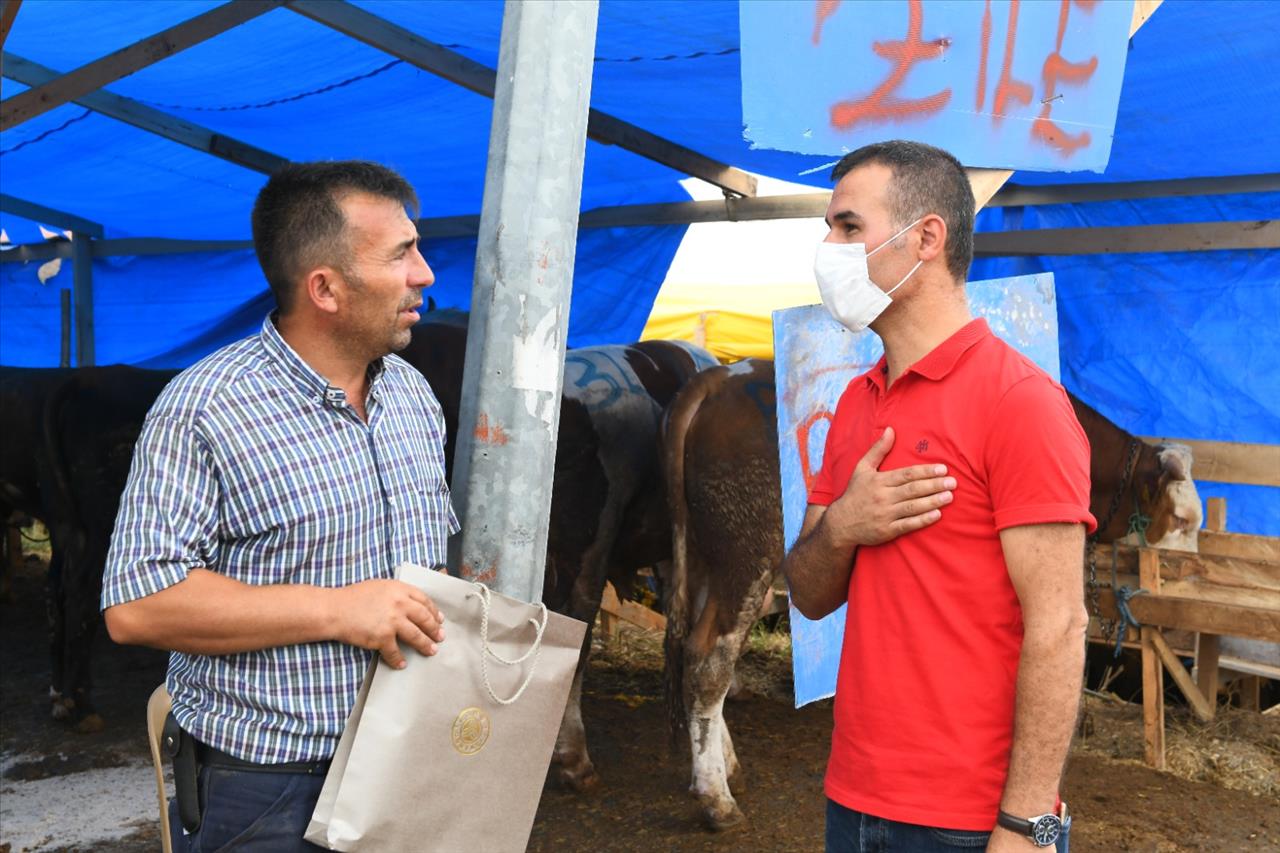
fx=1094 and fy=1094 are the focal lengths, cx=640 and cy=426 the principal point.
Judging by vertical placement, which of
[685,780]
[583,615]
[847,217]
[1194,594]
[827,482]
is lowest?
[685,780]

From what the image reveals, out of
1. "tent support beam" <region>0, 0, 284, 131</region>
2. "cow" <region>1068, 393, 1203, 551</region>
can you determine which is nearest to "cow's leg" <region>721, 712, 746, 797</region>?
"cow" <region>1068, 393, 1203, 551</region>

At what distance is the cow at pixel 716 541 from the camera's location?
15.8 ft

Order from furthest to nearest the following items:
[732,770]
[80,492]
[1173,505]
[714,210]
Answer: [714,210] < [80,492] < [1173,505] < [732,770]

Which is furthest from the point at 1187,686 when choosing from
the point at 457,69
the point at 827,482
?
the point at 457,69

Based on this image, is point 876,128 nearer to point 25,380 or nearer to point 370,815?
point 370,815

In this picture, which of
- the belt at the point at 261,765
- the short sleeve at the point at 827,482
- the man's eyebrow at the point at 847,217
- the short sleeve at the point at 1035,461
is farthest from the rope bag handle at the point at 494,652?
the man's eyebrow at the point at 847,217

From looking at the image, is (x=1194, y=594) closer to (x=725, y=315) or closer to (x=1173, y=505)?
(x=1173, y=505)

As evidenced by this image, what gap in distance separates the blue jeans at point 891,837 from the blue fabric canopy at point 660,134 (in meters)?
3.68

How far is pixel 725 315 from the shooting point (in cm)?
964

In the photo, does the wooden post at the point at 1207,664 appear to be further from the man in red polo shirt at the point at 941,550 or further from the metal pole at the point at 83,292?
the metal pole at the point at 83,292

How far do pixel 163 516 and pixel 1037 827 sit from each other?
1.39 metres

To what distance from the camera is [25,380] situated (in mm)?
6477

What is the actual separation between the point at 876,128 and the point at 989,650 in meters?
1.65

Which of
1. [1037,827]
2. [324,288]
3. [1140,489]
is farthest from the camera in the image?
[1140,489]
